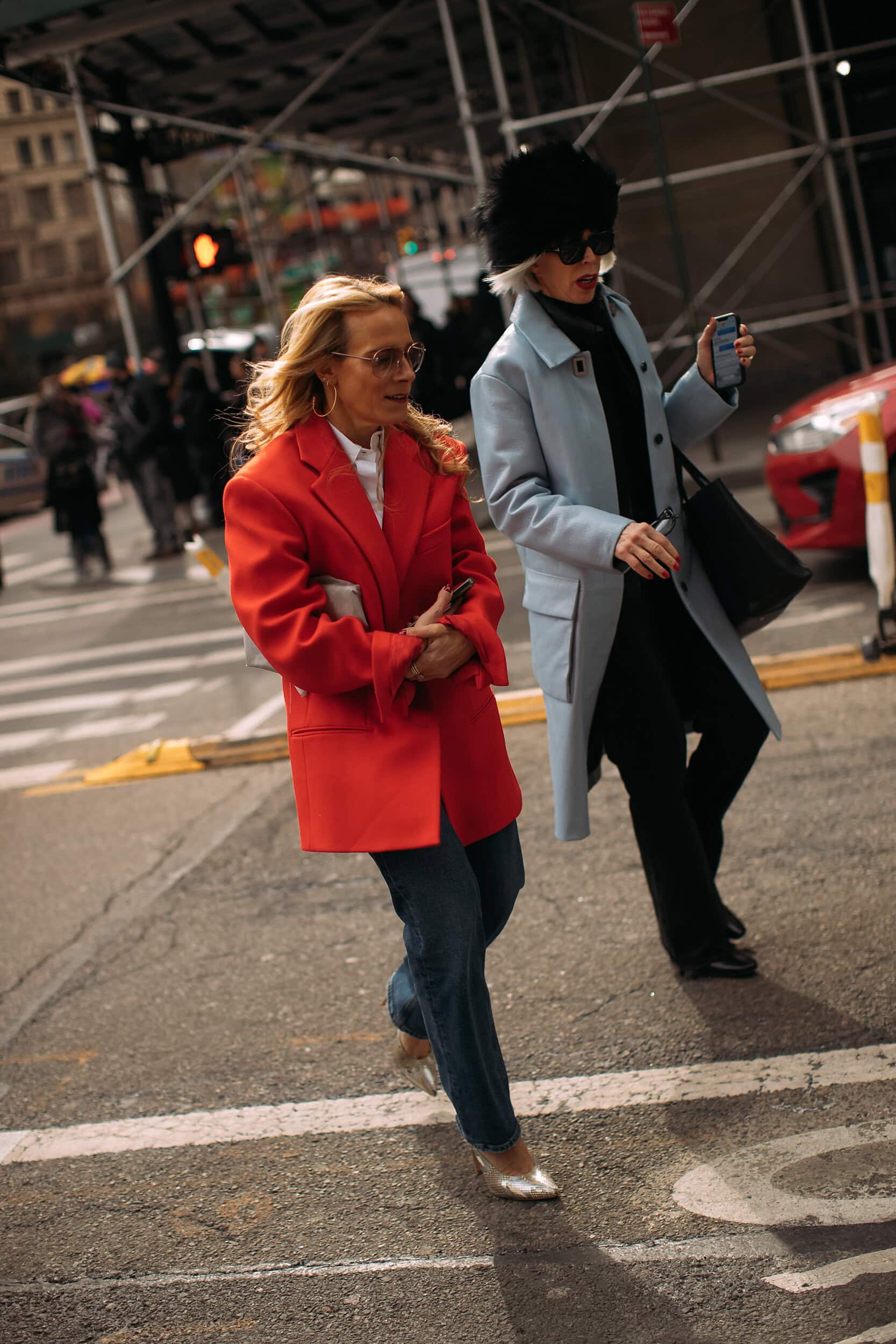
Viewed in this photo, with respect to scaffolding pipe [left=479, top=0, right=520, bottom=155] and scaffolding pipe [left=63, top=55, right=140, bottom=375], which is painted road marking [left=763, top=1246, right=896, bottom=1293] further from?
scaffolding pipe [left=63, top=55, right=140, bottom=375]

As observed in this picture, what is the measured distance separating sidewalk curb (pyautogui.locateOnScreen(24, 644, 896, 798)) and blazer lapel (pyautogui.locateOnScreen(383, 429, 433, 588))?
140 inches

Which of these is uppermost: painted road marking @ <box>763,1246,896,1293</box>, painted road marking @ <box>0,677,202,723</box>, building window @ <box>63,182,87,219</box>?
building window @ <box>63,182,87,219</box>

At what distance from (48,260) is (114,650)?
6198cm

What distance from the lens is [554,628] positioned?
3580mm

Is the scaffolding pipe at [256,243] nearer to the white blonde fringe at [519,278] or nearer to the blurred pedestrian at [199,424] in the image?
the blurred pedestrian at [199,424]

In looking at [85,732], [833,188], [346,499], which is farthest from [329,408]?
[833,188]

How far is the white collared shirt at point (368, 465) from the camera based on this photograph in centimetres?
291

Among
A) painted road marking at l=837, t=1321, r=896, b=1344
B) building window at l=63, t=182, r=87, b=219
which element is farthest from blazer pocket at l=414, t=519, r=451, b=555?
building window at l=63, t=182, r=87, b=219

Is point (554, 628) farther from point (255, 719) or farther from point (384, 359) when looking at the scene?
point (255, 719)

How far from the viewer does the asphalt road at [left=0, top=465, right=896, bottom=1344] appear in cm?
276

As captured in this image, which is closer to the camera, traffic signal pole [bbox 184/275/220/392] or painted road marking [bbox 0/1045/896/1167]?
painted road marking [bbox 0/1045/896/1167]

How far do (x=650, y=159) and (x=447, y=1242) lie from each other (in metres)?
14.6

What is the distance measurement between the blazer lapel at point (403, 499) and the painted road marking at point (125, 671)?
22.2ft

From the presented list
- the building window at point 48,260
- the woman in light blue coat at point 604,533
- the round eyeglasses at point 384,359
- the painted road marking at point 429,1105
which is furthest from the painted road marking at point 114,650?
the building window at point 48,260
